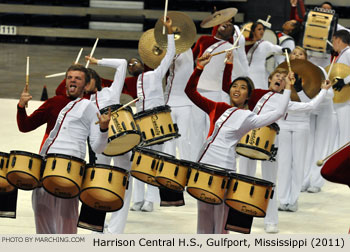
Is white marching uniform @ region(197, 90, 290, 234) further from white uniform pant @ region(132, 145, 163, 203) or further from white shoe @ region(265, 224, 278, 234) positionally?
white uniform pant @ region(132, 145, 163, 203)

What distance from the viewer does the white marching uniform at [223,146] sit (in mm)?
5699

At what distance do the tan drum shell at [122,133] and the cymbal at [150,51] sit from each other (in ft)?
5.24

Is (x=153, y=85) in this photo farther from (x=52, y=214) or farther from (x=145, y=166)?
(x=52, y=214)

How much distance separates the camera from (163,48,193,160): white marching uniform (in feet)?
26.6

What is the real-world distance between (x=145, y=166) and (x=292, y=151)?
222 cm

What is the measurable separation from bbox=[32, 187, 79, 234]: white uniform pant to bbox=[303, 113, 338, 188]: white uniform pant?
161 inches

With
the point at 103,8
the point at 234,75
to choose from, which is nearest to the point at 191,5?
the point at 103,8

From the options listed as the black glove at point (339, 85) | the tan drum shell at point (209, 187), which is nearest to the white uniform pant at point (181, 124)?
the black glove at point (339, 85)

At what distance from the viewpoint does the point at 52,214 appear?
546 centimetres

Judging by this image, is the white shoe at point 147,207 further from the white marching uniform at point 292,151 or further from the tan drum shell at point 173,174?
the tan drum shell at point 173,174

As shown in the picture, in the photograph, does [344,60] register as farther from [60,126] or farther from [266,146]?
[60,126]

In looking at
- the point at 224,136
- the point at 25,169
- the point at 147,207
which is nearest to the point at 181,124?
the point at 147,207

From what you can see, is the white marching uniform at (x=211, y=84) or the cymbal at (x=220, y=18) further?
the white marching uniform at (x=211, y=84)

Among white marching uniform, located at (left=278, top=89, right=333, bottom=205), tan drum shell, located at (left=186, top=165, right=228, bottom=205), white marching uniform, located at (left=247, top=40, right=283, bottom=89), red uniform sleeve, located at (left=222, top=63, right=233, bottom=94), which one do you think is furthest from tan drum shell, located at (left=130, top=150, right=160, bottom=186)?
white marching uniform, located at (left=247, top=40, right=283, bottom=89)
